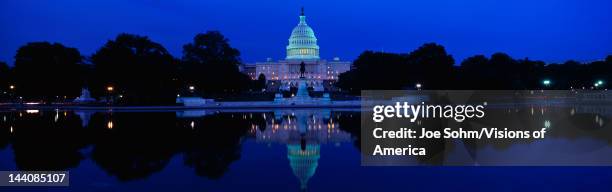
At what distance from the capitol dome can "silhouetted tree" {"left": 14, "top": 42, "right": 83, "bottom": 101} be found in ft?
274

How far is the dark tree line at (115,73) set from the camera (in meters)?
51.3

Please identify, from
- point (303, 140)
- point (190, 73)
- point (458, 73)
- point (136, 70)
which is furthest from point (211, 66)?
point (303, 140)

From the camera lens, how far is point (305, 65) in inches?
5571

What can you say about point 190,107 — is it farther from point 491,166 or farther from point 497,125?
point 491,166

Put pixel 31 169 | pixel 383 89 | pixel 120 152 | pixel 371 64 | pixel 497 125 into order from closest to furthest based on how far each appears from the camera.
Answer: pixel 31 169 < pixel 120 152 < pixel 497 125 < pixel 383 89 < pixel 371 64

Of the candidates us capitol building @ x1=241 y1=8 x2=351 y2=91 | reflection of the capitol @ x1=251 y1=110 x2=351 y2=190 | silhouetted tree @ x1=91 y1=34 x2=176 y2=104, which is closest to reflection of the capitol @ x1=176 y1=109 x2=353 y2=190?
reflection of the capitol @ x1=251 y1=110 x2=351 y2=190

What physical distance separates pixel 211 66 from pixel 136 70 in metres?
Result: 15.0

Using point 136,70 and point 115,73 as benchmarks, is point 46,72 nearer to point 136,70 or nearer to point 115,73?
point 115,73

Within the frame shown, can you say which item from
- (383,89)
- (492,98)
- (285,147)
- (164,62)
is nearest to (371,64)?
(383,89)

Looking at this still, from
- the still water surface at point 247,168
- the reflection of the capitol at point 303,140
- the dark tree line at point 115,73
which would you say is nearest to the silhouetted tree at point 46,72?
the dark tree line at point 115,73

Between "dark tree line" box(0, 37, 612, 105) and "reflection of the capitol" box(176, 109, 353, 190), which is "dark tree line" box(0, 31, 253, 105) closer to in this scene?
"dark tree line" box(0, 37, 612, 105)

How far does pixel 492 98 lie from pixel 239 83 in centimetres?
2795

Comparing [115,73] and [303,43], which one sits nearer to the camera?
[115,73]

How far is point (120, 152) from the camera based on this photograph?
49.0ft
